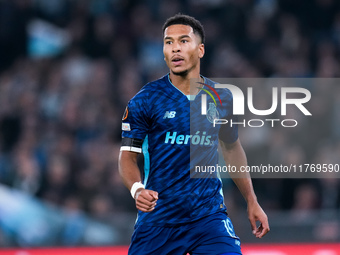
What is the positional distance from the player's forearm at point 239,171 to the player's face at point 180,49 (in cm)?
66

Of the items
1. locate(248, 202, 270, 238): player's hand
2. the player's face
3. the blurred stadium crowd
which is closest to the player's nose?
the player's face

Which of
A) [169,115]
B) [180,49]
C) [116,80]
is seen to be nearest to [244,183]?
[169,115]

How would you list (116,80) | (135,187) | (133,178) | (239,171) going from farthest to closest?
(116,80) < (239,171) < (133,178) < (135,187)

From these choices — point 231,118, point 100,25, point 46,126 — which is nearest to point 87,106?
point 46,126

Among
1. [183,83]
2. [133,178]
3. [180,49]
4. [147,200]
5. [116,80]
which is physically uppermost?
[116,80]

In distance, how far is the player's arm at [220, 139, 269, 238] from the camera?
4.66 m

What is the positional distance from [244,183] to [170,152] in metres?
0.64

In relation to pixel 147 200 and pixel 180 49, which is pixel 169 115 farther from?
pixel 147 200

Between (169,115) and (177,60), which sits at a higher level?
(177,60)

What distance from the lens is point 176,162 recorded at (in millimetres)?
4516

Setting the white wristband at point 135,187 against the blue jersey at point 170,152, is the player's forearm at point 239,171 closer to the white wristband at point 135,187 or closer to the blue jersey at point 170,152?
the blue jersey at point 170,152

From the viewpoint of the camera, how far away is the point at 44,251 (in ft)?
25.4

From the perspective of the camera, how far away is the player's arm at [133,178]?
397 centimetres

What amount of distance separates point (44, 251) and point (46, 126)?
2.41 meters
